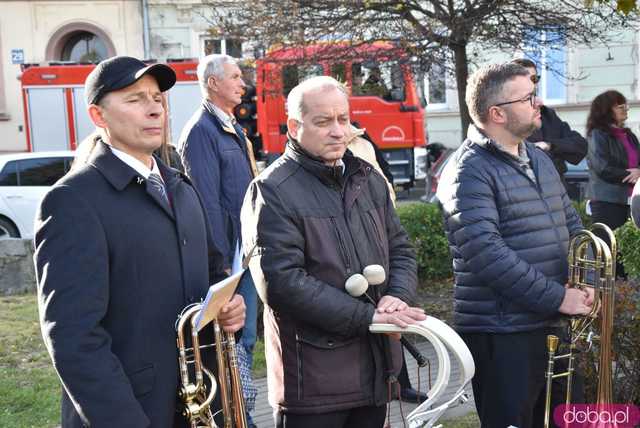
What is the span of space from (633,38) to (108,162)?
20.1 metres

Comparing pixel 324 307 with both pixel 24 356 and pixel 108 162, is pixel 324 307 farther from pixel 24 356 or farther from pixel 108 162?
pixel 24 356

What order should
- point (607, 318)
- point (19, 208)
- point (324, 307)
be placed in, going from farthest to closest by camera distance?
point (19, 208), point (607, 318), point (324, 307)

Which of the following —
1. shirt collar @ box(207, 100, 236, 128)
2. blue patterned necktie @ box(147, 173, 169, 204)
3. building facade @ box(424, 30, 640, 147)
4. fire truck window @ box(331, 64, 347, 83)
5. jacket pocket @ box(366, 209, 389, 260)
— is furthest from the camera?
building facade @ box(424, 30, 640, 147)

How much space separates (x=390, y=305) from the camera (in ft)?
10.5

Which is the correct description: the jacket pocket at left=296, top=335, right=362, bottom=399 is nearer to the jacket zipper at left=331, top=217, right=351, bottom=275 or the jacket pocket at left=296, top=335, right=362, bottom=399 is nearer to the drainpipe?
the jacket zipper at left=331, top=217, right=351, bottom=275

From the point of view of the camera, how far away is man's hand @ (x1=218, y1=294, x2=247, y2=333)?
9.47ft

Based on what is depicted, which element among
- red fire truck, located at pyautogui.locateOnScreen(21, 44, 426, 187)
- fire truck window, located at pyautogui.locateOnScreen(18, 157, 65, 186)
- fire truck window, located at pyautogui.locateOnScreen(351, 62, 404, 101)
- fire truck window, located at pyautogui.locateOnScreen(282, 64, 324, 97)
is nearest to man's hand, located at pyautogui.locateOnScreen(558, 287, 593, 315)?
fire truck window, located at pyautogui.locateOnScreen(351, 62, 404, 101)

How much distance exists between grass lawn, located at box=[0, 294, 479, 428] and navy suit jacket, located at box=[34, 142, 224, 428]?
9.69 feet

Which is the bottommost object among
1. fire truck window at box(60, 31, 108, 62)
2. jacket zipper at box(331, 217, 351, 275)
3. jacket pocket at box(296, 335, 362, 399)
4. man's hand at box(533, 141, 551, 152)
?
jacket pocket at box(296, 335, 362, 399)

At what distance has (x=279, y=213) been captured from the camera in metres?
3.21

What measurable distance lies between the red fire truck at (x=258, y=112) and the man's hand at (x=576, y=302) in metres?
8.35

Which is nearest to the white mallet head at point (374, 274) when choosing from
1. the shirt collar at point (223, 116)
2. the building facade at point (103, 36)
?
the shirt collar at point (223, 116)

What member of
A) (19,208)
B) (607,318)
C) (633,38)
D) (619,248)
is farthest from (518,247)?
(633,38)

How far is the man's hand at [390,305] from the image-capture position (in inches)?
125
